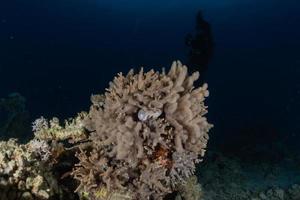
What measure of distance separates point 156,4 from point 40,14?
3250cm

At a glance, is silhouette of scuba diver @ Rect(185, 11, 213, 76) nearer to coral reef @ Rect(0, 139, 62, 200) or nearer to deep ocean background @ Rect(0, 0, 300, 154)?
deep ocean background @ Rect(0, 0, 300, 154)

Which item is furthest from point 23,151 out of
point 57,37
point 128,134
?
point 57,37

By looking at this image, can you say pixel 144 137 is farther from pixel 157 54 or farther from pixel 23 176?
pixel 157 54

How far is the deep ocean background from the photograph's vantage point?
37.4 metres

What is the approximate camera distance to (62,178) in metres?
5.66

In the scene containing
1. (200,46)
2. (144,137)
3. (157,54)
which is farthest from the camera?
(157,54)

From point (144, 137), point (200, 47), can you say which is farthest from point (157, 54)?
point (144, 137)

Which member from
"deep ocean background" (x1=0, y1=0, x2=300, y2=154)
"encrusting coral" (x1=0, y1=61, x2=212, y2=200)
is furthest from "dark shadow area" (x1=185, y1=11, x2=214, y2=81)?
"encrusting coral" (x1=0, y1=61, x2=212, y2=200)

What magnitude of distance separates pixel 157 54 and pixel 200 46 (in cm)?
9496

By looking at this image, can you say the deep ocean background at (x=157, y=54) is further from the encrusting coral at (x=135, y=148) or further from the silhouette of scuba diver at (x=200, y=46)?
the encrusting coral at (x=135, y=148)

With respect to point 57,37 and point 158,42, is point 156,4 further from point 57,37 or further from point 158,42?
point 57,37

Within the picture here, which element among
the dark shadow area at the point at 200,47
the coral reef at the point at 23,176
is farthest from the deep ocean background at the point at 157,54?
the coral reef at the point at 23,176

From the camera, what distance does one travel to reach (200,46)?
1444 centimetres

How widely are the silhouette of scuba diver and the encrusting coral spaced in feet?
29.6
